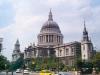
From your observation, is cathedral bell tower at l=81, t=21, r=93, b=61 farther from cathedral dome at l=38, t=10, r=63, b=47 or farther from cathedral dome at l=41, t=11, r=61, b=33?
cathedral dome at l=41, t=11, r=61, b=33

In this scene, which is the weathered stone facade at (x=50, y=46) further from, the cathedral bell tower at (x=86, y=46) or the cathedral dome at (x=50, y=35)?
the cathedral bell tower at (x=86, y=46)

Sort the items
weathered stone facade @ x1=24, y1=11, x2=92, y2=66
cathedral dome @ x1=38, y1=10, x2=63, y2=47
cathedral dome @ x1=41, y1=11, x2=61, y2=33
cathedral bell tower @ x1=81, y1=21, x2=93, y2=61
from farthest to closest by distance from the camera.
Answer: cathedral dome @ x1=41, y1=11, x2=61, y2=33 < cathedral dome @ x1=38, y1=10, x2=63, y2=47 < weathered stone facade @ x1=24, y1=11, x2=92, y2=66 < cathedral bell tower @ x1=81, y1=21, x2=93, y2=61

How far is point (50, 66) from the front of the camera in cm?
11594

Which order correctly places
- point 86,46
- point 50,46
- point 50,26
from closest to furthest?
point 86,46 → point 50,46 → point 50,26

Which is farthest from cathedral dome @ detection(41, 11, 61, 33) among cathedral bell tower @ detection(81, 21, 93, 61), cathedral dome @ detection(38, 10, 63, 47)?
cathedral bell tower @ detection(81, 21, 93, 61)

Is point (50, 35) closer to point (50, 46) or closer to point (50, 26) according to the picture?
point (50, 26)

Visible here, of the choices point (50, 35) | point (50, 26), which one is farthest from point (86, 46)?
point (50, 26)

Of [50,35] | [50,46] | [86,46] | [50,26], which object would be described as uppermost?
[50,26]

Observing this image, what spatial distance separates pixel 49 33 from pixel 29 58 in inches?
595

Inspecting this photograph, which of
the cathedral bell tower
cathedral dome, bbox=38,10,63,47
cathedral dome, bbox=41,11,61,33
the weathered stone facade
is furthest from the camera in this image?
cathedral dome, bbox=41,11,61,33

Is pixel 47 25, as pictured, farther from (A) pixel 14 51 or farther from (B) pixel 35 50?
(A) pixel 14 51

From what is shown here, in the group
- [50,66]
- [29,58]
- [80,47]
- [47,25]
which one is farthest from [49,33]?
[50,66]

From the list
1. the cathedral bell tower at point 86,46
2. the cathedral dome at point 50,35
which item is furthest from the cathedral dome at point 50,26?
the cathedral bell tower at point 86,46

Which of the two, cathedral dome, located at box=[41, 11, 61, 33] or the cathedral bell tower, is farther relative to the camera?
cathedral dome, located at box=[41, 11, 61, 33]
